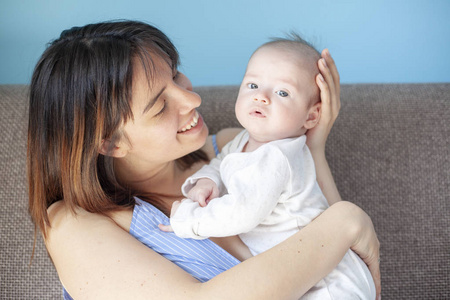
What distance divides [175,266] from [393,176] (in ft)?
3.26

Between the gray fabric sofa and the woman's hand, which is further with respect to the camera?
the gray fabric sofa

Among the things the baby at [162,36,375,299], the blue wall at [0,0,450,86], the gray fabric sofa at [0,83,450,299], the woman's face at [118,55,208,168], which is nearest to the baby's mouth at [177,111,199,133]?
the woman's face at [118,55,208,168]

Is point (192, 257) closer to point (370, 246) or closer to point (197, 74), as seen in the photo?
point (370, 246)

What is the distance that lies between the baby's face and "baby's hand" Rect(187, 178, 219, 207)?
7.4 inches

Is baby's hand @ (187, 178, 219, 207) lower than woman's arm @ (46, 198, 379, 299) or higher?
higher

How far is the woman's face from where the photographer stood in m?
1.36

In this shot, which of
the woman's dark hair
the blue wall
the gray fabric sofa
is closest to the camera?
the woman's dark hair

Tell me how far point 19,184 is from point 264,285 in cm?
104

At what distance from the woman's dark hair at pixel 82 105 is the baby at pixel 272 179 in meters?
0.27

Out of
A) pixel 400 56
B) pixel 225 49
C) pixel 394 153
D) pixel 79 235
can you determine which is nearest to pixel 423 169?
pixel 394 153

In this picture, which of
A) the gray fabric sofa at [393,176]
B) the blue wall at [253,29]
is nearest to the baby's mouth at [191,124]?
the gray fabric sofa at [393,176]

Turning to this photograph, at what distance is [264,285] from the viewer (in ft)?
3.95

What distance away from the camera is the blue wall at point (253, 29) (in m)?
2.35

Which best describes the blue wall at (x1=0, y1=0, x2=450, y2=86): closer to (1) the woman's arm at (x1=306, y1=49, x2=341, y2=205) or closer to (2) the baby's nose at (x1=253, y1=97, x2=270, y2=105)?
(1) the woman's arm at (x1=306, y1=49, x2=341, y2=205)
